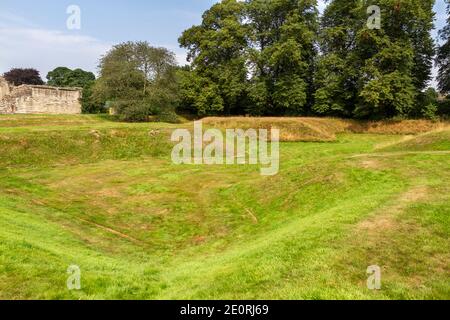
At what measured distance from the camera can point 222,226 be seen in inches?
651

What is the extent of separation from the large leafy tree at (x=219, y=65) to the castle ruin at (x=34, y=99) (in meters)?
23.3

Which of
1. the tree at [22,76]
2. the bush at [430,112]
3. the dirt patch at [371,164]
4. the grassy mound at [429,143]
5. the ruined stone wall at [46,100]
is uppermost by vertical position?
the tree at [22,76]

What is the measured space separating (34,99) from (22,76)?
4012cm

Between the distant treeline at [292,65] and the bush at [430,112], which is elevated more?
the distant treeline at [292,65]

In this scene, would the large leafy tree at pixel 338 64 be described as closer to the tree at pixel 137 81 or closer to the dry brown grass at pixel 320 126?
the dry brown grass at pixel 320 126

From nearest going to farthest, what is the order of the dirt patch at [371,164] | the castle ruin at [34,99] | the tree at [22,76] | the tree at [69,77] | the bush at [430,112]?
1. the dirt patch at [371,164]
2. the bush at [430,112]
3. the castle ruin at [34,99]
4. the tree at [22,76]
5. the tree at [69,77]

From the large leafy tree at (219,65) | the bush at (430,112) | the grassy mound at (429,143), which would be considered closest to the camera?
the grassy mound at (429,143)

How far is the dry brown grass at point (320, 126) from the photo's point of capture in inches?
1494

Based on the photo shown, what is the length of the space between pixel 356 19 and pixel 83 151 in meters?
34.4

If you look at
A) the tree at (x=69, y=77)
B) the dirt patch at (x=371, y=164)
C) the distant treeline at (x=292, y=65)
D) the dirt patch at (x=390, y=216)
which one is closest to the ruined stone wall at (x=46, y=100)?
the distant treeline at (x=292, y=65)

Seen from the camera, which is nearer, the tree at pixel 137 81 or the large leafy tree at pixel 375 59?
the large leafy tree at pixel 375 59

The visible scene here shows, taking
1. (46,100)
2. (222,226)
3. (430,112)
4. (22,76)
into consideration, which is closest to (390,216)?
(222,226)

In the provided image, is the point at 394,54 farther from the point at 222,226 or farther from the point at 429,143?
the point at 222,226
